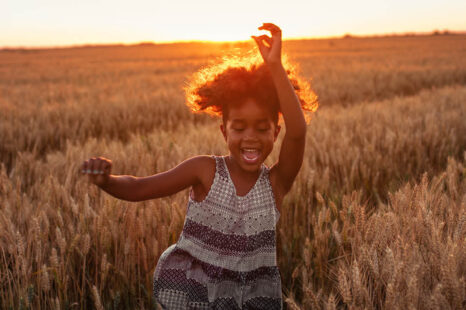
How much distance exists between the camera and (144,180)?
4.84ft

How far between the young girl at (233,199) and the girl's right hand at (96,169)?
0.16 m

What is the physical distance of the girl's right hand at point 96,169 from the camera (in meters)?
1.24

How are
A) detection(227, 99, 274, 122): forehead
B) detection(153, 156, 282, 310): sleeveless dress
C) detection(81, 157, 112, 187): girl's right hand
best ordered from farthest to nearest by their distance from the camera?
Answer: detection(153, 156, 282, 310): sleeveless dress
detection(227, 99, 274, 122): forehead
detection(81, 157, 112, 187): girl's right hand

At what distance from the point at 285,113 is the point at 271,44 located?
241mm

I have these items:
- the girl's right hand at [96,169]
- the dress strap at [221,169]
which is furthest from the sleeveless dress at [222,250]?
the girl's right hand at [96,169]

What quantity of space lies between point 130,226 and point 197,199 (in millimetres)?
513

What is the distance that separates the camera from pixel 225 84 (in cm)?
152

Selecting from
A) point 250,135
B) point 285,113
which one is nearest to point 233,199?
point 250,135

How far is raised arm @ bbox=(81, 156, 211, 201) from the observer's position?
1.27 metres

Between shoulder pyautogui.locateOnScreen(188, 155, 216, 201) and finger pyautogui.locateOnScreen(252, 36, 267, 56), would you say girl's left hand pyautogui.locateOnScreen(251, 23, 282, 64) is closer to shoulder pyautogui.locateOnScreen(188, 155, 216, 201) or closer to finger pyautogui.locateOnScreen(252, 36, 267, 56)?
finger pyautogui.locateOnScreen(252, 36, 267, 56)

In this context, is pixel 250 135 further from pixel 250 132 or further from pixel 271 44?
pixel 271 44

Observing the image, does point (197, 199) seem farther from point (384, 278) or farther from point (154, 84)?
point (154, 84)

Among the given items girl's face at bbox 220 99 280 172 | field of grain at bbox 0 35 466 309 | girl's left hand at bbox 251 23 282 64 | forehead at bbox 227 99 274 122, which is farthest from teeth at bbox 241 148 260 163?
field of grain at bbox 0 35 466 309

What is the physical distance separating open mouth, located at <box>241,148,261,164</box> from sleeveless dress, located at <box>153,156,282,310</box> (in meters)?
0.14
